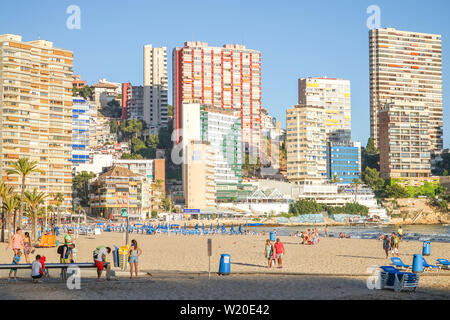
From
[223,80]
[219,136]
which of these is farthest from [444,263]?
[223,80]

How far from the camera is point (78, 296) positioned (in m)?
17.9

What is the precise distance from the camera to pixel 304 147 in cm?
16738

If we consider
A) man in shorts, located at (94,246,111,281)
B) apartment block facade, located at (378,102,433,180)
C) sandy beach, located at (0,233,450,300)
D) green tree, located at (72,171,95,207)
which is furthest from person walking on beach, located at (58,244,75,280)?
apartment block facade, located at (378,102,433,180)

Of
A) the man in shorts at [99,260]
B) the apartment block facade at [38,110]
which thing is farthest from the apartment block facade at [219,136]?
the man in shorts at [99,260]

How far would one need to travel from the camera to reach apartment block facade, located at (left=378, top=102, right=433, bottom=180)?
174m

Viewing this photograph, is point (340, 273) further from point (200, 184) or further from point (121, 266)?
point (200, 184)

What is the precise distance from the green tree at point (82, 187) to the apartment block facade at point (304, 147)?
5681 cm

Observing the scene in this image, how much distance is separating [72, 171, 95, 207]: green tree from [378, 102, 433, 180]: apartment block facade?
267 ft

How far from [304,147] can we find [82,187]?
60273 mm

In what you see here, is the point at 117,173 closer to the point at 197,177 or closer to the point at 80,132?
the point at 197,177

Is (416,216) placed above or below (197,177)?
below

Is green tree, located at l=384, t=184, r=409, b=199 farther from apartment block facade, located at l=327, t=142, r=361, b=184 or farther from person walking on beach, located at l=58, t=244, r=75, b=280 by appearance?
person walking on beach, located at l=58, t=244, r=75, b=280

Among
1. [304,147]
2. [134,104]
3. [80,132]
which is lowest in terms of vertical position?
[304,147]

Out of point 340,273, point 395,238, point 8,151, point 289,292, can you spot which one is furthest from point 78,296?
point 8,151
